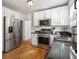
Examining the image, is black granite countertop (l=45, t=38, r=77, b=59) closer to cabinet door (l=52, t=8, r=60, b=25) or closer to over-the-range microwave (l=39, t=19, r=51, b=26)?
cabinet door (l=52, t=8, r=60, b=25)

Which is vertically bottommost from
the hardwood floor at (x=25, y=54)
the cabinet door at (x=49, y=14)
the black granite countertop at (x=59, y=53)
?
the hardwood floor at (x=25, y=54)

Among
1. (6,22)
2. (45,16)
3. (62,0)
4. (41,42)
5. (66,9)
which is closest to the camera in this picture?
(62,0)

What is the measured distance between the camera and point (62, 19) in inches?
161

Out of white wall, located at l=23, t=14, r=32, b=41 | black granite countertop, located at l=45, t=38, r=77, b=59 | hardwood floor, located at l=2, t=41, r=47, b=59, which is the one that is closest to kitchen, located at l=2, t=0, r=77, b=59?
hardwood floor, located at l=2, t=41, r=47, b=59

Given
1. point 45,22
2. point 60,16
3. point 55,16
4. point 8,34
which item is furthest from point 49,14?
point 8,34

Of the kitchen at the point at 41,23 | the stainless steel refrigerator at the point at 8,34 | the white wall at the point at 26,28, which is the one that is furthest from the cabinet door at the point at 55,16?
the white wall at the point at 26,28

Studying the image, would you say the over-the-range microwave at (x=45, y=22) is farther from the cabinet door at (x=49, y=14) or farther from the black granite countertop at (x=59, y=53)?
the black granite countertop at (x=59, y=53)

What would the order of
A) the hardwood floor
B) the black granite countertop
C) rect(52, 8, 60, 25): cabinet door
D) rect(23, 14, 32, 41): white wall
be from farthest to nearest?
rect(23, 14, 32, 41): white wall
rect(52, 8, 60, 25): cabinet door
the hardwood floor
the black granite countertop

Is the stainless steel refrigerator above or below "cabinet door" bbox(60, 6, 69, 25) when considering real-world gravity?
below

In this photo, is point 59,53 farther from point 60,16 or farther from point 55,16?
point 55,16

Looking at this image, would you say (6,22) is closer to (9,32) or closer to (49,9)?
(9,32)

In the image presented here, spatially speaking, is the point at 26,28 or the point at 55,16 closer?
the point at 55,16

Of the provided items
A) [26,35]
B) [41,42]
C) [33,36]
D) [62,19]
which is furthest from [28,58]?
[26,35]

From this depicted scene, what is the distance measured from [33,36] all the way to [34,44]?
0.56 metres
